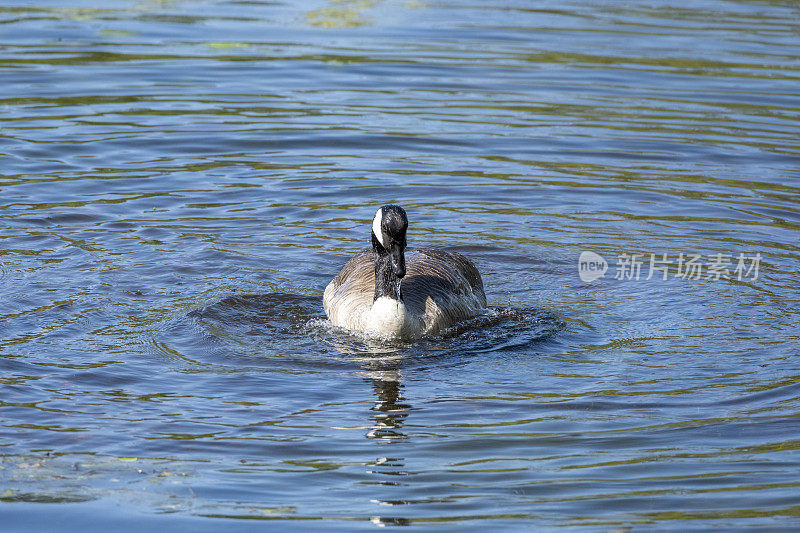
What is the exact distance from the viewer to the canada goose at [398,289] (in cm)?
1038

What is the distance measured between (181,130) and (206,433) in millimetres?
9731

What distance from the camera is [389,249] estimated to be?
10.4 metres

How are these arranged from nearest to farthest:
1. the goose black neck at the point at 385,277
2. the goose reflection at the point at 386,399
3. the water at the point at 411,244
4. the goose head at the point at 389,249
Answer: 1. the water at the point at 411,244
2. the goose reflection at the point at 386,399
3. the goose head at the point at 389,249
4. the goose black neck at the point at 385,277

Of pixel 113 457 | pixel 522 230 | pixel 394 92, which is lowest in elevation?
pixel 113 457

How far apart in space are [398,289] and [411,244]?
10.3ft

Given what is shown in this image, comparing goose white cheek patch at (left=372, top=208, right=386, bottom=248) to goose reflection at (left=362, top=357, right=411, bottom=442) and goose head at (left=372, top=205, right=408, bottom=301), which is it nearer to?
goose head at (left=372, top=205, right=408, bottom=301)

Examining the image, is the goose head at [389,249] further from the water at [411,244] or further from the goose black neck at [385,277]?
the water at [411,244]

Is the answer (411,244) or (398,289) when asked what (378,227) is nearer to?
(398,289)

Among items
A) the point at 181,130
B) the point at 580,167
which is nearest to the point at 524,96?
the point at 580,167

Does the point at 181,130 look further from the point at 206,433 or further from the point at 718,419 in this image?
the point at 718,419

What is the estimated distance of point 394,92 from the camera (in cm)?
1936

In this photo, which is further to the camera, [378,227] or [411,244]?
[411,244]

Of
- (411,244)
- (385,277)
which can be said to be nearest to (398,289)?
(385,277)

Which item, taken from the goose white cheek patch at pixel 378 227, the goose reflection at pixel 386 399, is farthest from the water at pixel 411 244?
the goose white cheek patch at pixel 378 227
